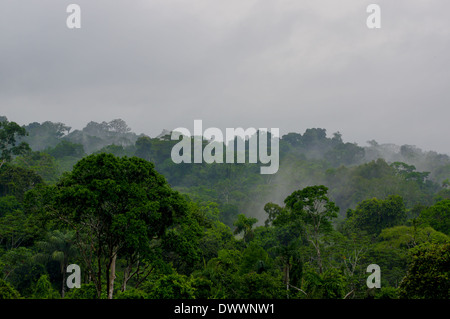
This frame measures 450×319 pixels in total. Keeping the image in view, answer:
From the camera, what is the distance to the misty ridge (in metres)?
55.4

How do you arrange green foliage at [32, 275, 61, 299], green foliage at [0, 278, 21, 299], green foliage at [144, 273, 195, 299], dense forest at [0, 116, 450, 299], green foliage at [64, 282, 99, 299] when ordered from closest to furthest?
green foliage at [0, 278, 21, 299] < green foliage at [144, 273, 195, 299] < dense forest at [0, 116, 450, 299] < green foliage at [64, 282, 99, 299] < green foliage at [32, 275, 61, 299]

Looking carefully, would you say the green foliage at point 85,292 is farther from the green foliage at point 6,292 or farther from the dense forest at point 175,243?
the green foliage at point 6,292

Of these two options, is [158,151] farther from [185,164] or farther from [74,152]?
[74,152]

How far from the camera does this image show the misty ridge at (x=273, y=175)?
55.4 meters

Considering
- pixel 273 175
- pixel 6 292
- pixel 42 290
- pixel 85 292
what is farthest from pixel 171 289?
pixel 273 175

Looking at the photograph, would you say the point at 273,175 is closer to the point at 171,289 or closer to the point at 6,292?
the point at 171,289

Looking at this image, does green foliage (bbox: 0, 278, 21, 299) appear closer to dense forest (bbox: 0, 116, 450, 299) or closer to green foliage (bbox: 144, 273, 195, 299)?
dense forest (bbox: 0, 116, 450, 299)

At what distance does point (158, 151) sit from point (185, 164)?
602cm

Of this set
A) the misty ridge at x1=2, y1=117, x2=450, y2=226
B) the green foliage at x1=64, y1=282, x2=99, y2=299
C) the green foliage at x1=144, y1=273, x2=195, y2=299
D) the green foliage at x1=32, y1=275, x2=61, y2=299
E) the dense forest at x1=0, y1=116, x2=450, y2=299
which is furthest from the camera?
the misty ridge at x1=2, y1=117, x2=450, y2=226

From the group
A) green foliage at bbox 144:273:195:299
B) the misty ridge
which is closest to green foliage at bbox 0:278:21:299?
green foliage at bbox 144:273:195:299

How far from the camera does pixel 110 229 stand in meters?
15.2

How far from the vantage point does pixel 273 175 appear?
71938 millimetres

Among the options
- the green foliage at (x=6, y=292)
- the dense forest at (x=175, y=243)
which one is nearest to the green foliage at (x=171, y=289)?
the dense forest at (x=175, y=243)

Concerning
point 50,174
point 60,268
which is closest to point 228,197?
point 50,174
